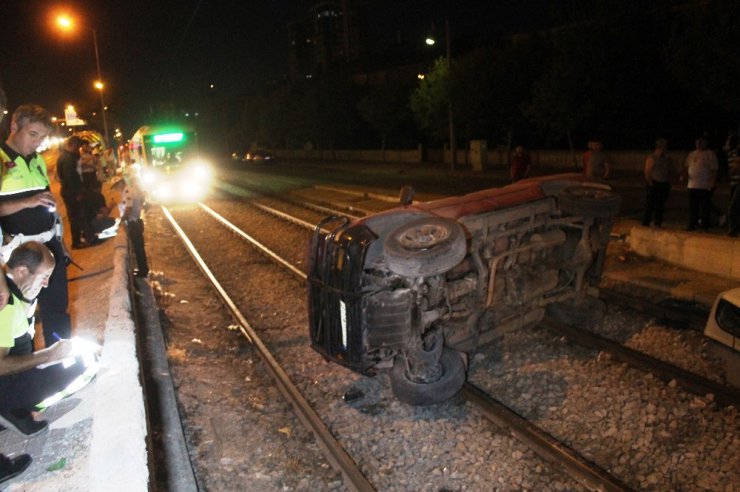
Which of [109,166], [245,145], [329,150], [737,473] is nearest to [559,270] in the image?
[737,473]

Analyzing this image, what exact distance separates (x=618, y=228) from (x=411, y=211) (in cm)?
823

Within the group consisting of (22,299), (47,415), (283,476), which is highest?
(22,299)

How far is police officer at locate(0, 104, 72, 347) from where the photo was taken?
486cm

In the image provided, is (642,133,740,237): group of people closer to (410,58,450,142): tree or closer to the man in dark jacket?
the man in dark jacket

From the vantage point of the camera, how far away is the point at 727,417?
464 cm

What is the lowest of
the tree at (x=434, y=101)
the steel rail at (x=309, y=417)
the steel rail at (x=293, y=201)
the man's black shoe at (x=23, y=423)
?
the steel rail at (x=309, y=417)

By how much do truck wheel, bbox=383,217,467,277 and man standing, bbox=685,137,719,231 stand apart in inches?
306

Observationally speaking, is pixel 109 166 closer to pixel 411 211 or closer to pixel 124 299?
pixel 124 299

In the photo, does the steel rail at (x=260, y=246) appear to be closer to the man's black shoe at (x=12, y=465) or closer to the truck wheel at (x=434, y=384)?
the truck wheel at (x=434, y=384)

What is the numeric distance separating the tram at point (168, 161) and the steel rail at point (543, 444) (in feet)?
74.8

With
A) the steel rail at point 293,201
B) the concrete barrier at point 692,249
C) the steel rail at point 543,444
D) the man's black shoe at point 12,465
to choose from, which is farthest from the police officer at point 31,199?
the steel rail at point 293,201

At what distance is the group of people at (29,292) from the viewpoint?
12.8ft

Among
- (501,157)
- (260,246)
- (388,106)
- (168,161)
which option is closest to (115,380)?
(260,246)

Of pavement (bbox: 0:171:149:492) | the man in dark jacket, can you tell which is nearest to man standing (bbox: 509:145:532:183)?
the man in dark jacket
